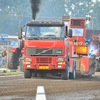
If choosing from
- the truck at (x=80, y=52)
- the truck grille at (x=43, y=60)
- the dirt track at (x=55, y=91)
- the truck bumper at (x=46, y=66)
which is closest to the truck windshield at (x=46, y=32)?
the truck grille at (x=43, y=60)

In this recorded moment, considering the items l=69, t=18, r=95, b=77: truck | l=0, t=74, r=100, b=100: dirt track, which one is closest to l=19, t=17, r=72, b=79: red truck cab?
l=69, t=18, r=95, b=77: truck

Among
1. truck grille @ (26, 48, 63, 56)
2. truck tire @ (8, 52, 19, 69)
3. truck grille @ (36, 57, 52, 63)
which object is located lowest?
truck tire @ (8, 52, 19, 69)

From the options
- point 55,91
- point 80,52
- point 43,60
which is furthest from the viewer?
point 80,52

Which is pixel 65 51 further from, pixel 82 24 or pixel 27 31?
pixel 82 24

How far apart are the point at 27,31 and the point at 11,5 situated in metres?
77.0

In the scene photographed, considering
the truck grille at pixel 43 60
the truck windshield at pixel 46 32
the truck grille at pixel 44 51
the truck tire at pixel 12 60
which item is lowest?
the truck tire at pixel 12 60

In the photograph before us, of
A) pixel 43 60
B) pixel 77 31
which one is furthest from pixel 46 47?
pixel 77 31

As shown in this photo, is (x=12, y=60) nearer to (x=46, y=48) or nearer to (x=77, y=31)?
(x=77, y=31)

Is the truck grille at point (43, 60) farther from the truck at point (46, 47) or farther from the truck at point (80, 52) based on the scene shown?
the truck at point (80, 52)

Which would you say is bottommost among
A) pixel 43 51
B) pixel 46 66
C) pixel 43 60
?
pixel 46 66

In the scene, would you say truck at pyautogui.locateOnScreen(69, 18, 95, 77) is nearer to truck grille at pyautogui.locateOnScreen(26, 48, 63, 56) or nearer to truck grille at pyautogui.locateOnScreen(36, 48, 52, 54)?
truck grille at pyautogui.locateOnScreen(26, 48, 63, 56)

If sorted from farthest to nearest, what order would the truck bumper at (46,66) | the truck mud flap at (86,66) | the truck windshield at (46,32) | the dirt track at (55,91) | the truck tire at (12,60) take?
the truck tire at (12,60) → the truck mud flap at (86,66) → the truck windshield at (46,32) → the truck bumper at (46,66) → the dirt track at (55,91)

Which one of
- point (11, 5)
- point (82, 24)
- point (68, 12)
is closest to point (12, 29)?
point (11, 5)

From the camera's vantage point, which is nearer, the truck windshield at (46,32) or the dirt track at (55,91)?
the dirt track at (55,91)
